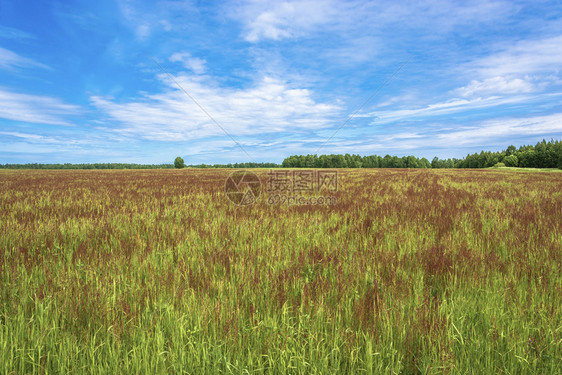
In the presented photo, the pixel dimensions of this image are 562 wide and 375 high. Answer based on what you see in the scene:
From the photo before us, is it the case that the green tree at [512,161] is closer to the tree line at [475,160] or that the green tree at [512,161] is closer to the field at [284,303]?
the tree line at [475,160]

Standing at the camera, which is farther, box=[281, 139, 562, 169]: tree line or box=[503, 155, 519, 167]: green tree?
box=[503, 155, 519, 167]: green tree

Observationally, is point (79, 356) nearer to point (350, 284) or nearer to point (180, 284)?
point (180, 284)

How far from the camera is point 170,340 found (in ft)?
6.03

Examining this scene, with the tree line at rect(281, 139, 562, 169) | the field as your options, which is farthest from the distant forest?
the field

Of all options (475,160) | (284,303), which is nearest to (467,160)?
(475,160)

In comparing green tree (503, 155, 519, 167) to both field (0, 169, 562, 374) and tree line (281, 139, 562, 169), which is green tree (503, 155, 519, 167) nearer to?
tree line (281, 139, 562, 169)

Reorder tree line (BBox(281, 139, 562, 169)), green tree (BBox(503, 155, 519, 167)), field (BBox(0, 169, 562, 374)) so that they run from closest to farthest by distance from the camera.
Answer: field (BBox(0, 169, 562, 374)) < tree line (BBox(281, 139, 562, 169)) < green tree (BBox(503, 155, 519, 167))

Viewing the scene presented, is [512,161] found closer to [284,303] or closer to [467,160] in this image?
[467,160]

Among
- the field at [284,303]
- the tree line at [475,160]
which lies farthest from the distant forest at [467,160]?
the field at [284,303]

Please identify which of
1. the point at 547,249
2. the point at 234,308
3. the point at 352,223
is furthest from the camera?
the point at 352,223

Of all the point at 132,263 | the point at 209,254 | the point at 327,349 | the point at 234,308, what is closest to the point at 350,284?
the point at 327,349

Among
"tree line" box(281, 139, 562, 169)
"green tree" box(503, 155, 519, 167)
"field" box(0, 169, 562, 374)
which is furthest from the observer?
"green tree" box(503, 155, 519, 167)

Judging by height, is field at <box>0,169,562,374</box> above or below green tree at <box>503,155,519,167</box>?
below

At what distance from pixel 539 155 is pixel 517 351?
363 feet
